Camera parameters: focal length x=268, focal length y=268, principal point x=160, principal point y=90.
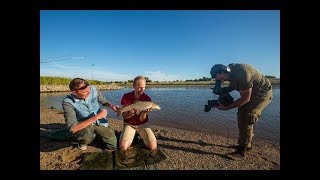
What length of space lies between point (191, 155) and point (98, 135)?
188 centimetres

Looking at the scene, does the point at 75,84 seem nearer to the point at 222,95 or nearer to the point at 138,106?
the point at 138,106

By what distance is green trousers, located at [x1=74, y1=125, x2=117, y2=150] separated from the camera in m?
5.06

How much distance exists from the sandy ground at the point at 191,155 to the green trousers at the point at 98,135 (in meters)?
0.22

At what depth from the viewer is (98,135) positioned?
211 inches

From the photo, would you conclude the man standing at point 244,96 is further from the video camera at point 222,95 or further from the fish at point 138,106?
the fish at point 138,106

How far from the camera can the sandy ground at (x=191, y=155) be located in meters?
4.70

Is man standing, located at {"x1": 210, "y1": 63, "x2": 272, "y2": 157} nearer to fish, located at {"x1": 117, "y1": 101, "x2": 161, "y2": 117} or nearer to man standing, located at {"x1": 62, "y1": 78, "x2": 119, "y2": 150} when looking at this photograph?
fish, located at {"x1": 117, "y1": 101, "x2": 161, "y2": 117}

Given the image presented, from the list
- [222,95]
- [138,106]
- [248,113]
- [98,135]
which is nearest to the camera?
[138,106]

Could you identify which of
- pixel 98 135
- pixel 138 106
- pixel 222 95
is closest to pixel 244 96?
pixel 222 95

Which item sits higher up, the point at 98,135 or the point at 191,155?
the point at 98,135

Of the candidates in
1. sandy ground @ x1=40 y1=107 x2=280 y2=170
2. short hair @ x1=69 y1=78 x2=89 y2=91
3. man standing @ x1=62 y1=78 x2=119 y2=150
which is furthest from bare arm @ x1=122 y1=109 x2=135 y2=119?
short hair @ x1=69 y1=78 x2=89 y2=91

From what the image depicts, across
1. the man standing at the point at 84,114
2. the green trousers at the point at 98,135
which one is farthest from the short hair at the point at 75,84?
the green trousers at the point at 98,135
